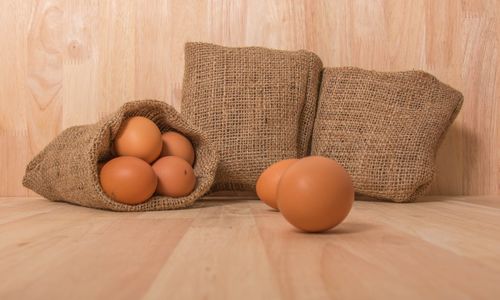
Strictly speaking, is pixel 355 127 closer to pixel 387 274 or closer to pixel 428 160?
pixel 428 160

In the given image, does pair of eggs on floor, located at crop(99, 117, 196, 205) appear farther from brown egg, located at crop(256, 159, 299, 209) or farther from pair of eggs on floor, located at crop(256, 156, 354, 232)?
pair of eggs on floor, located at crop(256, 156, 354, 232)

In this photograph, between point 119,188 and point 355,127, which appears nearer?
point 119,188

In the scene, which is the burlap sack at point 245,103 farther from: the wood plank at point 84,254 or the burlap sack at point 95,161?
the wood plank at point 84,254

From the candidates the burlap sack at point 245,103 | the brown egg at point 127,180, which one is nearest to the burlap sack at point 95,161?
the brown egg at point 127,180

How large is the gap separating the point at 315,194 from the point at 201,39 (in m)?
1.05

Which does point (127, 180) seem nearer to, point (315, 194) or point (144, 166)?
point (144, 166)

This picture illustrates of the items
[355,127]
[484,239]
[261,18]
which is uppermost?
[261,18]

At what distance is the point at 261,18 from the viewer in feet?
5.67

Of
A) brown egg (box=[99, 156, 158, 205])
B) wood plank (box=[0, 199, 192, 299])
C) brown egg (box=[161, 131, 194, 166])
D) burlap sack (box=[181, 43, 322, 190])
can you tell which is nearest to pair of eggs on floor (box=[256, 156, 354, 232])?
wood plank (box=[0, 199, 192, 299])

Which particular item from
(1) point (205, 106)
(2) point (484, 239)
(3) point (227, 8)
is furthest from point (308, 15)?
(2) point (484, 239)

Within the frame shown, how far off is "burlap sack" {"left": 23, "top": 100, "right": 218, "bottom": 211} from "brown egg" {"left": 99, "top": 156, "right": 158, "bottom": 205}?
0.05 ft

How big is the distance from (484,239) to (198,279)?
1.56 feet

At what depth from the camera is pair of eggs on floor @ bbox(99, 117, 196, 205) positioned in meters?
1.14

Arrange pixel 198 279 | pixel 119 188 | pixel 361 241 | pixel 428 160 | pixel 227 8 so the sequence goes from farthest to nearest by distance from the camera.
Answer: pixel 227 8
pixel 428 160
pixel 119 188
pixel 361 241
pixel 198 279
